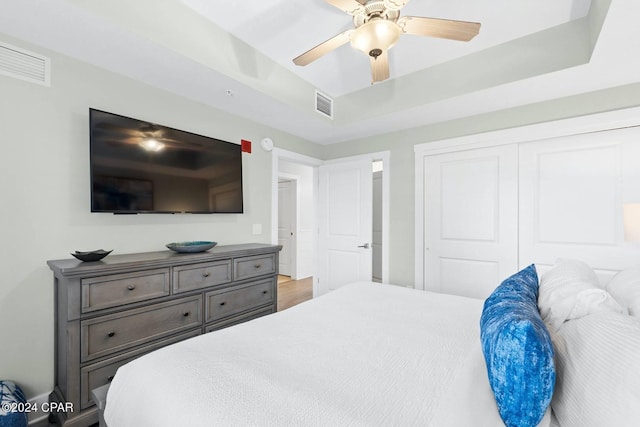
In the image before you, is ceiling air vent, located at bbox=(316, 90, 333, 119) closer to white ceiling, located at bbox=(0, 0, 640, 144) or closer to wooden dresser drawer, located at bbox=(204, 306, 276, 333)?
white ceiling, located at bbox=(0, 0, 640, 144)

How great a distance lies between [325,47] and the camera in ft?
6.15

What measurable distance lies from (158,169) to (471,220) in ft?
9.81

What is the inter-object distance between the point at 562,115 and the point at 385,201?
1.83 metres

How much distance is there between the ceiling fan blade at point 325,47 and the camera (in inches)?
70.4

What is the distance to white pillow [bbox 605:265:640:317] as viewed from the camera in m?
0.99

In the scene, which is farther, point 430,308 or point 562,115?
point 562,115

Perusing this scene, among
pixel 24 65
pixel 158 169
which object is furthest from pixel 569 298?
pixel 24 65

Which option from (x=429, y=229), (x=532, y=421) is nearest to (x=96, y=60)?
(x=532, y=421)

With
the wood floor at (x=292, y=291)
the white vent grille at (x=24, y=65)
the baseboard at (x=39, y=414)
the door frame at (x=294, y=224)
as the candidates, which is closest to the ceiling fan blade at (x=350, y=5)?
the white vent grille at (x=24, y=65)

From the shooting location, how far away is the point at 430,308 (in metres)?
1.73

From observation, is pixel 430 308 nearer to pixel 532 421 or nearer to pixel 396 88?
pixel 532 421

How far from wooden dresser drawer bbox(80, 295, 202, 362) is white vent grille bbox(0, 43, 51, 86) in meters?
1.55

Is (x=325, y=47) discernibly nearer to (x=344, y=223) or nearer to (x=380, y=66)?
(x=380, y=66)

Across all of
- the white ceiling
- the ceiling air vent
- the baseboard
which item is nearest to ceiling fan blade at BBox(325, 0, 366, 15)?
the white ceiling
